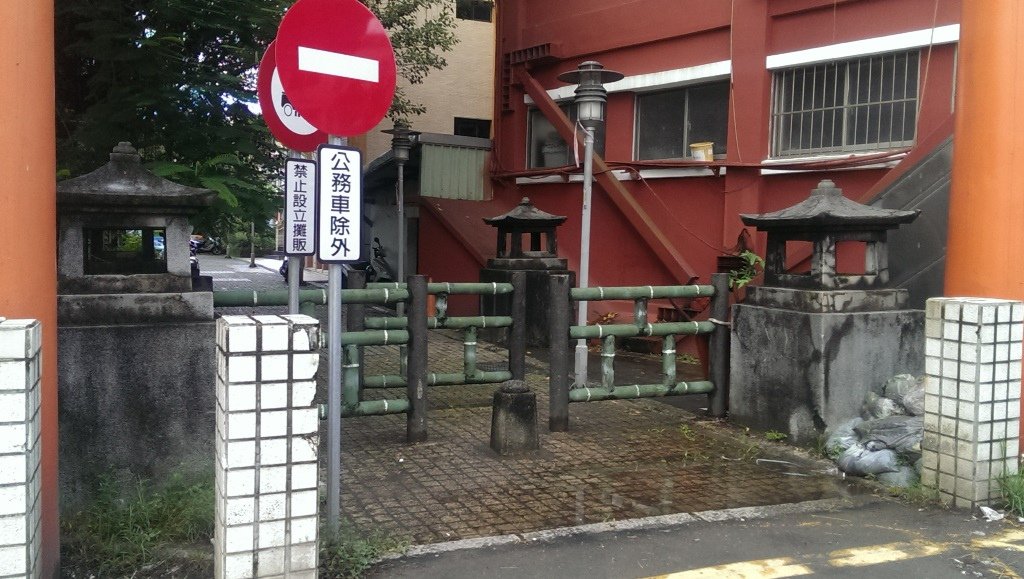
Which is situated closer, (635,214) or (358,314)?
(358,314)

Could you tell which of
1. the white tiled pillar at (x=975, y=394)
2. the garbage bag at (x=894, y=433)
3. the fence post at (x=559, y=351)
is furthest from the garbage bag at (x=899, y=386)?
the fence post at (x=559, y=351)

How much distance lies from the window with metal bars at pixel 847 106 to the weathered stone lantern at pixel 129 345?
26.9 feet

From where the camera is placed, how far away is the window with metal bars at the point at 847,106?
10.0 metres

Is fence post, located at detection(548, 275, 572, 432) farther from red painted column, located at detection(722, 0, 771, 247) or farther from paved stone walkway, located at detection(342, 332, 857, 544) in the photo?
red painted column, located at detection(722, 0, 771, 247)

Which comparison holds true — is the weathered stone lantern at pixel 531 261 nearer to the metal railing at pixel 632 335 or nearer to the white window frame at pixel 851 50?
the white window frame at pixel 851 50

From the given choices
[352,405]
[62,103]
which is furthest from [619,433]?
[62,103]

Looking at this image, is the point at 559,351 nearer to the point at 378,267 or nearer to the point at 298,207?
the point at 298,207

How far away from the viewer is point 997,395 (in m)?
5.15

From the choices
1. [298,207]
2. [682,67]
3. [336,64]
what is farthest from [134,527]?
[682,67]

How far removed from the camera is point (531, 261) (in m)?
12.9

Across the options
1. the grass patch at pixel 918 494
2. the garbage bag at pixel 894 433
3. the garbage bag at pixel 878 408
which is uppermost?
the garbage bag at pixel 878 408

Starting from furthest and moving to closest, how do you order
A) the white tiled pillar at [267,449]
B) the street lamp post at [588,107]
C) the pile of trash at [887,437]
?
the street lamp post at [588,107] → the pile of trash at [887,437] → the white tiled pillar at [267,449]

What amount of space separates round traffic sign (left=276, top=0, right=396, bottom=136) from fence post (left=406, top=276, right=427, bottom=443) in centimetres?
274

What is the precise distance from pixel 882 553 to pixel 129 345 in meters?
4.37
